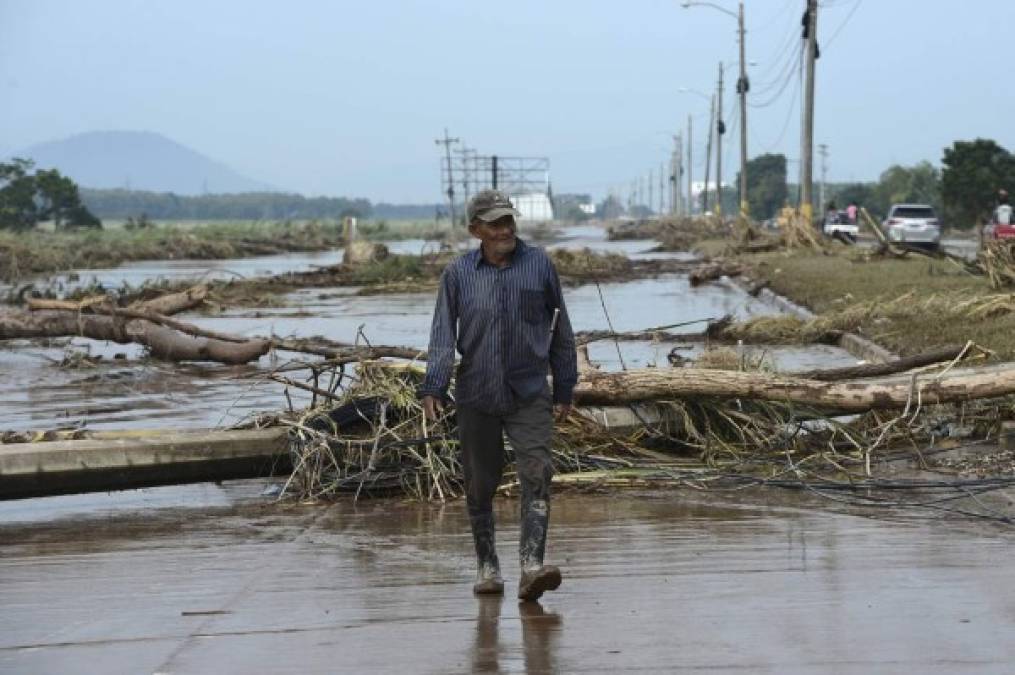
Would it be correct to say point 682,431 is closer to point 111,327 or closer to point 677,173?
point 111,327

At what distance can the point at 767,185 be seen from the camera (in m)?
174

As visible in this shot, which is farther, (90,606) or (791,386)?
(791,386)

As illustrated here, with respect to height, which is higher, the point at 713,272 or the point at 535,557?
the point at 535,557

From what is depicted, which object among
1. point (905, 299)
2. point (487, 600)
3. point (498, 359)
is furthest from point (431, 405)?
point (905, 299)

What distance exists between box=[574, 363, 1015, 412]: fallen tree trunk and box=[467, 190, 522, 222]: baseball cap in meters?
3.32

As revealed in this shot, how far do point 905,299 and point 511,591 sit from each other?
43.9 feet

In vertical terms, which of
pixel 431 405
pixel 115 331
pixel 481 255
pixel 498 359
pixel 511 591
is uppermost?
pixel 481 255

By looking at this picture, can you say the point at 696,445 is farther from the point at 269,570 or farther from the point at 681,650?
the point at 681,650

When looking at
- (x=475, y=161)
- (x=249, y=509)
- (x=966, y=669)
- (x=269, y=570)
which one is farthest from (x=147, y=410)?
(x=475, y=161)

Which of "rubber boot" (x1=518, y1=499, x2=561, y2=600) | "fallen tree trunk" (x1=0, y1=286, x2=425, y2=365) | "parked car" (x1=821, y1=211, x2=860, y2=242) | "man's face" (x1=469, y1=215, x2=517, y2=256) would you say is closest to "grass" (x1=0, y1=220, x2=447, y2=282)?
"fallen tree trunk" (x1=0, y1=286, x2=425, y2=365)

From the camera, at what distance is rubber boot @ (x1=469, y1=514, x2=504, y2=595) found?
22.0 feet

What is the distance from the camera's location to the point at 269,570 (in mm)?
7434

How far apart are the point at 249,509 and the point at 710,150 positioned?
369 feet

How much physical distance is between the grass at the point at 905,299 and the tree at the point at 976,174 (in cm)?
3351
